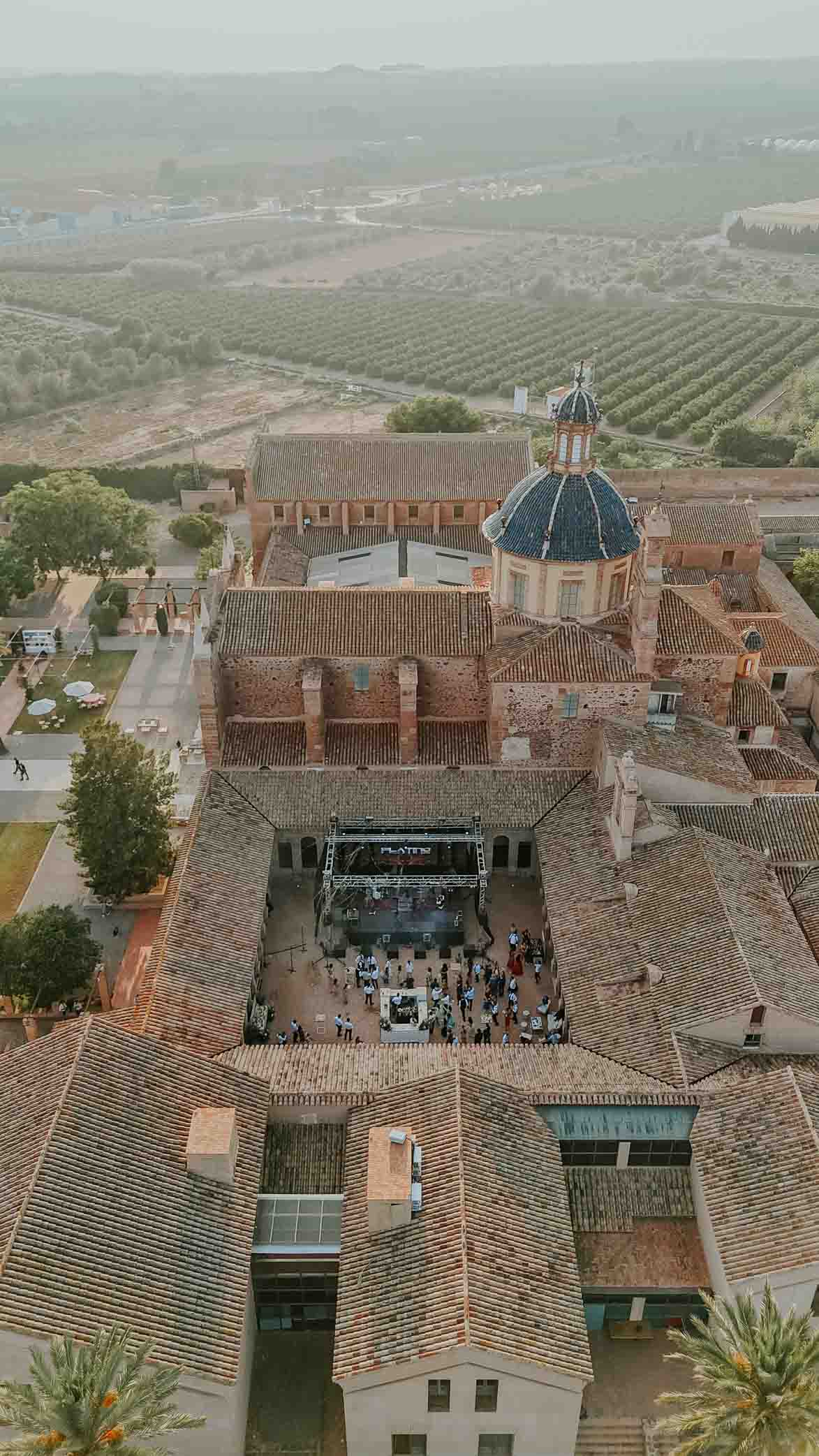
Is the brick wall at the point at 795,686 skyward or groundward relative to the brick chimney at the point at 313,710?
groundward

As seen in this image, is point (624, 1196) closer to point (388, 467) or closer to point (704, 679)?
point (704, 679)

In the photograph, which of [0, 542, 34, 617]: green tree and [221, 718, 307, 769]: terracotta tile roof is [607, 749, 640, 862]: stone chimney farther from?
[0, 542, 34, 617]: green tree

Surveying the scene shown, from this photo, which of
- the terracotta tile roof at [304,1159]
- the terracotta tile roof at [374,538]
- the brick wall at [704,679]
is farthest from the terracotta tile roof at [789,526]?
the terracotta tile roof at [304,1159]

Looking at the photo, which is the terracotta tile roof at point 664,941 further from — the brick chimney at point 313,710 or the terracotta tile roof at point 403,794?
the brick chimney at point 313,710

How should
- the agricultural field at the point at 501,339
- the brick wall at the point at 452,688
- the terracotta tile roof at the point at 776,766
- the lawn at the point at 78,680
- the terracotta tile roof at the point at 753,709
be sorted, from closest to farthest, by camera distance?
the terracotta tile roof at the point at 776,766
the brick wall at the point at 452,688
the terracotta tile roof at the point at 753,709
the lawn at the point at 78,680
the agricultural field at the point at 501,339

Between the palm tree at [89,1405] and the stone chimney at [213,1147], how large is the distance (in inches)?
168

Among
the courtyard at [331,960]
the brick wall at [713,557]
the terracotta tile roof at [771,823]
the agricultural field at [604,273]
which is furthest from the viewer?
the agricultural field at [604,273]

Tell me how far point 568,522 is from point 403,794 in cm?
1028

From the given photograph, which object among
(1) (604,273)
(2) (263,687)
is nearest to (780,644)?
(2) (263,687)

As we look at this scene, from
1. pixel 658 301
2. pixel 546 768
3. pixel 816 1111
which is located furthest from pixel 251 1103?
pixel 658 301

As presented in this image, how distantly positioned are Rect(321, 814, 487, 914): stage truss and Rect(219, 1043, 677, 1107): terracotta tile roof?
6961mm

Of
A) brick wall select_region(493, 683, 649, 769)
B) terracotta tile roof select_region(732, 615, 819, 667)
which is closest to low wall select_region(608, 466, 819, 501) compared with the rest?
terracotta tile roof select_region(732, 615, 819, 667)

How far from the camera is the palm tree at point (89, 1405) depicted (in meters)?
16.9

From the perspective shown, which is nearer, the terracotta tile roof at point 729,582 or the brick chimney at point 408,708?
the brick chimney at point 408,708
